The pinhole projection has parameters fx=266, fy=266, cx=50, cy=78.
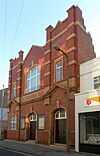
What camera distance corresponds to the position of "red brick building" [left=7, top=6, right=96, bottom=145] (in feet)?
76.2

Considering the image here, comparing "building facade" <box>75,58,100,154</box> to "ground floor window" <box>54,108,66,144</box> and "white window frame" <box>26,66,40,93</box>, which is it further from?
"white window frame" <box>26,66,40,93</box>

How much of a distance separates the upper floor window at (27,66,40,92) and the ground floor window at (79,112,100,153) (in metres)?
10.2

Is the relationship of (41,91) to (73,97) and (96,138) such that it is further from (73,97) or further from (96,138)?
(96,138)

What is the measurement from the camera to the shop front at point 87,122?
18625 millimetres

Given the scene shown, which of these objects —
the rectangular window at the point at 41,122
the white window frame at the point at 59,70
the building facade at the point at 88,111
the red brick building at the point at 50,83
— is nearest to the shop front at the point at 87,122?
the building facade at the point at 88,111

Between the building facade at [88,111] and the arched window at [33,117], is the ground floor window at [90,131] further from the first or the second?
the arched window at [33,117]

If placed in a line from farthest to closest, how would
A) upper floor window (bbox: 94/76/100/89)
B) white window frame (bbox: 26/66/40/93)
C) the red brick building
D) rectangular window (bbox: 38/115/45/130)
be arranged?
white window frame (bbox: 26/66/40/93), rectangular window (bbox: 38/115/45/130), the red brick building, upper floor window (bbox: 94/76/100/89)

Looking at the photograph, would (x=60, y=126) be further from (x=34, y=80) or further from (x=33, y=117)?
(x=34, y=80)

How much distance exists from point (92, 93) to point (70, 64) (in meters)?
4.49

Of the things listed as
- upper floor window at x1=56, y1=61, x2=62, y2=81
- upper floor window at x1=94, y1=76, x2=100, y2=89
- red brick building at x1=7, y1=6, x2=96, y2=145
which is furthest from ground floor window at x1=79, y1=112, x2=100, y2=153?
upper floor window at x1=56, y1=61, x2=62, y2=81

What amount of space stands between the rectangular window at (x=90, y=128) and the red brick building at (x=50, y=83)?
139cm

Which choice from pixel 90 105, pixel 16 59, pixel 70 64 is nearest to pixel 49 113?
pixel 70 64

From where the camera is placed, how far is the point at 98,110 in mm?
18375

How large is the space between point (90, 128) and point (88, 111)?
1286 millimetres
